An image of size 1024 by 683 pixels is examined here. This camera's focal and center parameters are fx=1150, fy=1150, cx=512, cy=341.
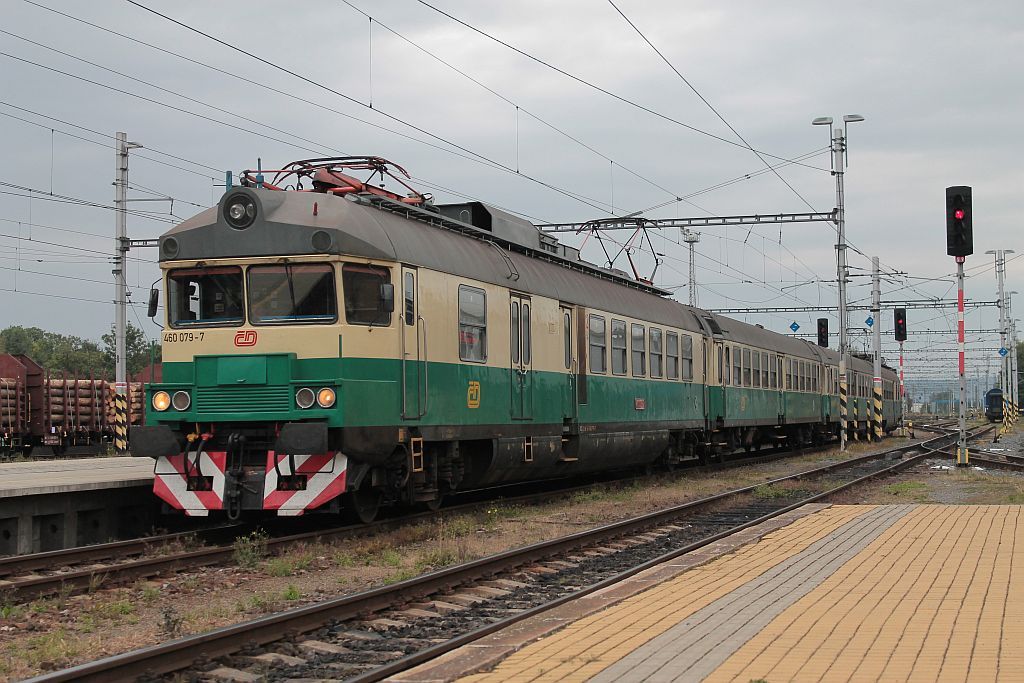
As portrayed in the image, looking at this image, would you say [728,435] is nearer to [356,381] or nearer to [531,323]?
[531,323]

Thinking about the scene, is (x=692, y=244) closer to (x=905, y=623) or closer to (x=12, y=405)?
(x=12, y=405)

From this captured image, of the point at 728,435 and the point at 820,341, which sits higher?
the point at 820,341

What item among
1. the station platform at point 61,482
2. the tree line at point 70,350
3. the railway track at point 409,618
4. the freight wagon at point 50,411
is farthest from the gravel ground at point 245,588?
the tree line at point 70,350

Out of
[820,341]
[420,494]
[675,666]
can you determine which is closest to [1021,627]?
[675,666]

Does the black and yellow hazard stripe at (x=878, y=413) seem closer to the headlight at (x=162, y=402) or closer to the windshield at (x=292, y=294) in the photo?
the windshield at (x=292, y=294)

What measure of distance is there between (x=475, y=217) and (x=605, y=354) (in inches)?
168

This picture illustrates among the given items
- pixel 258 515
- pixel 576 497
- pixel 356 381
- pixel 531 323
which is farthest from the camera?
pixel 576 497

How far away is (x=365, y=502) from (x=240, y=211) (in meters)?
3.73

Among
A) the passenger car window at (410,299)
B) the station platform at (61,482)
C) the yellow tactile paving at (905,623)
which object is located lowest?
the yellow tactile paving at (905,623)

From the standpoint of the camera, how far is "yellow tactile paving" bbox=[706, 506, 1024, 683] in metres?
6.46

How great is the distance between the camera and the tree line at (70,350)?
9862 cm

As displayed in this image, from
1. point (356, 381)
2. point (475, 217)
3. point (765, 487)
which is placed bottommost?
point (765, 487)

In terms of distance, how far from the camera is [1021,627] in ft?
24.8

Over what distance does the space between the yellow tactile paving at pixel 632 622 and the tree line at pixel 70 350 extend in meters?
78.0
